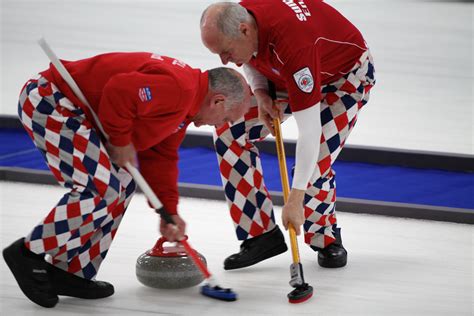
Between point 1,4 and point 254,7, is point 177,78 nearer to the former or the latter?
point 254,7

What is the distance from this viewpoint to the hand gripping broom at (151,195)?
10.9 feet

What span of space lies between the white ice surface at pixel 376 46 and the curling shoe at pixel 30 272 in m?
2.83

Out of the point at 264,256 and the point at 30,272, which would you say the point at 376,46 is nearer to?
the point at 264,256

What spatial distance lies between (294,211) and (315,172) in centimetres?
47

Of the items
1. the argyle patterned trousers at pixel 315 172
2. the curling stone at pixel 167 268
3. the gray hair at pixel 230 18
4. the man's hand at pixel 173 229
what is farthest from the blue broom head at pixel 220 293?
the gray hair at pixel 230 18

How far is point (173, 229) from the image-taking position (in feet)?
11.5

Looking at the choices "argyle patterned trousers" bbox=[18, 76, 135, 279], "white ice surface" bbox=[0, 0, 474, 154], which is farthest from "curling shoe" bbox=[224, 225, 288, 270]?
"white ice surface" bbox=[0, 0, 474, 154]

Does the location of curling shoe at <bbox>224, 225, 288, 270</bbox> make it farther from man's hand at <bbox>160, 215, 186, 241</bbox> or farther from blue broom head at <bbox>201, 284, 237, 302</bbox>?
man's hand at <bbox>160, 215, 186, 241</bbox>

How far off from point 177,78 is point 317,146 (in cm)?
59

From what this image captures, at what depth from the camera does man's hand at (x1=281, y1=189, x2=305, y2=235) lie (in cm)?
347

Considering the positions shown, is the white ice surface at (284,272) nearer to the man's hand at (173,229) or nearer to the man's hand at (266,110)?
the man's hand at (173,229)

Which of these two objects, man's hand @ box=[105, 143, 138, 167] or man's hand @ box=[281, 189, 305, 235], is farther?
man's hand @ box=[281, 189, 305, 235]

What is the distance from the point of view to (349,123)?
13.0 feet

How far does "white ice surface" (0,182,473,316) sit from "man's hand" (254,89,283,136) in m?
0.61
